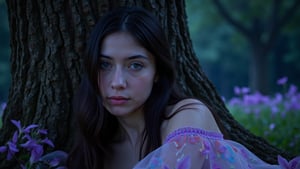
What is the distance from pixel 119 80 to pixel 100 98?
259 mm

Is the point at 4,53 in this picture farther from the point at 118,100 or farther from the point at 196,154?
the point at 196,154

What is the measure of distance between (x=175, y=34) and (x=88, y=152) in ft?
3.23

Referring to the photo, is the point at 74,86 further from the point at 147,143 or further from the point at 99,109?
the point at 147,143

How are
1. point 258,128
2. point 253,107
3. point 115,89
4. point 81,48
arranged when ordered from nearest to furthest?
point 115,89
point 81,48
point 258,128
point 253,107

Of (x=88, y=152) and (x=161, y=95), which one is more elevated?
(x=161, y=95)

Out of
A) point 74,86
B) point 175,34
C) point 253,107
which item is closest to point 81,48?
point 74,86

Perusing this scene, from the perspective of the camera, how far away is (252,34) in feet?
54.1

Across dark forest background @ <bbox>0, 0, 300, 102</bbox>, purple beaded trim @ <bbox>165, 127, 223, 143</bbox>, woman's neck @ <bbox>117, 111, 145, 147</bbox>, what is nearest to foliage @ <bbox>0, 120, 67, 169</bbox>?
woman's neck @ <bbox>117, 111, 145, 147</bbox>

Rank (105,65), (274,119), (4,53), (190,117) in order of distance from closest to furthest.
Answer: (190,117), (105,65), (274,119), (4,53)

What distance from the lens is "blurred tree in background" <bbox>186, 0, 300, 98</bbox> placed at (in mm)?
15711

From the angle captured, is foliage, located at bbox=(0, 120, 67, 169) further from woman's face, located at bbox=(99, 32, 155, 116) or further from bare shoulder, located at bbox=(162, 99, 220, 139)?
bare shoulder, located at bbox=(162, 99, 220, 139)

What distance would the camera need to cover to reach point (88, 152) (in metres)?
2.52

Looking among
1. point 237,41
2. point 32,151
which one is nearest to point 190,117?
point 32,151

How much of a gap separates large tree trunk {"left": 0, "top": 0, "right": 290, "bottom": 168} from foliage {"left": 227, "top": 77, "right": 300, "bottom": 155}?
108cm
